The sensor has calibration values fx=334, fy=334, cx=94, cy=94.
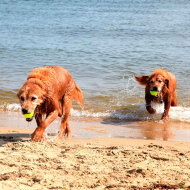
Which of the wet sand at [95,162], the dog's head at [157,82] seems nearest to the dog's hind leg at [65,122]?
the wet sand at [95,162]

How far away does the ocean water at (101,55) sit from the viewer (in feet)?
33.4

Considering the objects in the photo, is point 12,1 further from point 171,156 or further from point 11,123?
point 171,156

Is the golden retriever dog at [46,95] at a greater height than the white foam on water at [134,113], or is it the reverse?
the golden retriever dog at [46,95]

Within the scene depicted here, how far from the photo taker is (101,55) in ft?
55.4

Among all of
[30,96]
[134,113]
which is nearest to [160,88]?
[134,113]

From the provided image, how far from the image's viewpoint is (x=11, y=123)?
7.91 metres

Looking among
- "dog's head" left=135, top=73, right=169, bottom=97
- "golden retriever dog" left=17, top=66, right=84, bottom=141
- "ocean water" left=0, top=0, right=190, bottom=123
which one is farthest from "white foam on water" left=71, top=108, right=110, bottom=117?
"golden retriever dog" left=17, top=66, right=84, bottom=141

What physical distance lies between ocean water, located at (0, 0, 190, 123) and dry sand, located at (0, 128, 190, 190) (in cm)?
316

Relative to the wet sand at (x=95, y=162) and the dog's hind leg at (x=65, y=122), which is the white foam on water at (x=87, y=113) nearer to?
the wet sand at (x=95, y=162)

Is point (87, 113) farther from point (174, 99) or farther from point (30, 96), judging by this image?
point (30, 96)

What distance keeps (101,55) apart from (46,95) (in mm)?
11247

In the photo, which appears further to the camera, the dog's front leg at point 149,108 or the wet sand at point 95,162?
the dog's front leg at point 149,108

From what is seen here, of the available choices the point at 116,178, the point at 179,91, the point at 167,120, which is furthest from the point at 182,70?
the point at 116,178

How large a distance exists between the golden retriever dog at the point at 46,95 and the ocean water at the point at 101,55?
2.06 meters
